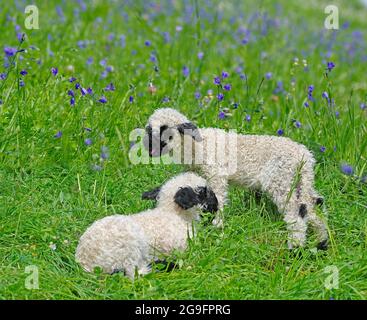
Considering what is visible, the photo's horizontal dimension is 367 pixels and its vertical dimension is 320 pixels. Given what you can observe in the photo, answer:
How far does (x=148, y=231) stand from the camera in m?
4.82

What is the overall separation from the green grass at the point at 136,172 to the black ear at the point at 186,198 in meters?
0.19

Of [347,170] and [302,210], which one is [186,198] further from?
[347,170]

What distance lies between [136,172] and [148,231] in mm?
1169

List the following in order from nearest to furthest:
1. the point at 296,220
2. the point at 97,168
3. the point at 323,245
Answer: the point at 296,220 < the point at 323,245 < the point at 97,168

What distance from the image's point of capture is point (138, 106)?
6.75m

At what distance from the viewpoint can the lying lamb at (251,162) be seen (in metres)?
5.23

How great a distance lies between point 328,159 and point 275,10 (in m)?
8.60

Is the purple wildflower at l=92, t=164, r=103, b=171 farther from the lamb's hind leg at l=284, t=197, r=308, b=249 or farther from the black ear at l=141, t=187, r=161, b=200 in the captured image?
the lamb's hind leg at l=284, t=197, r=308, b=249

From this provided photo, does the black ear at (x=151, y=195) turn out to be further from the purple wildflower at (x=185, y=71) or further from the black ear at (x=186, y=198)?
the purple wildflower at (x=185, y=71)

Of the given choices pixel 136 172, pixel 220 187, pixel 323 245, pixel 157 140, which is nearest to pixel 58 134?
pixel 136 172

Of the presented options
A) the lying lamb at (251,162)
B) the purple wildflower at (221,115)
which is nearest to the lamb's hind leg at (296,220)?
the lying lamb at (251,162)

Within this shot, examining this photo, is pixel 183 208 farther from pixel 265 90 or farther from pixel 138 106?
pixel 265 90

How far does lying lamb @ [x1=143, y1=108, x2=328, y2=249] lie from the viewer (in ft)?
17.2
